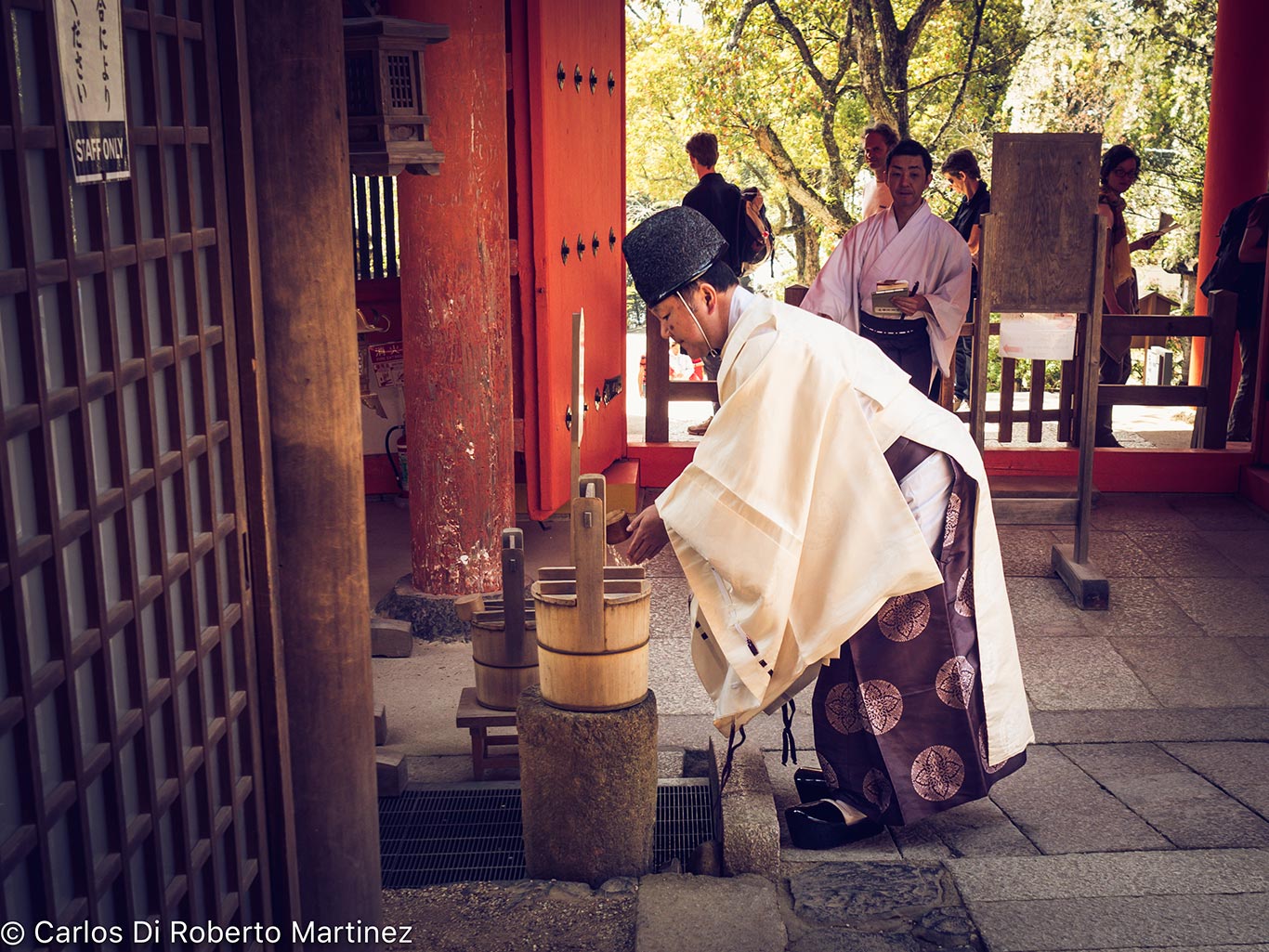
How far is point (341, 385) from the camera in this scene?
8.32 ft

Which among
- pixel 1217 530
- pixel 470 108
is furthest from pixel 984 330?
pixel 470 108

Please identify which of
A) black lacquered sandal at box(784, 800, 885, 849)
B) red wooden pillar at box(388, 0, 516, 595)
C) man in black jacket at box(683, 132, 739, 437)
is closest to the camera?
black lacquered sandal at box(784, 800, 885, 849)

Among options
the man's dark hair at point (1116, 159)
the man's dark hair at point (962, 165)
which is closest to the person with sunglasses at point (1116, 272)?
the man's dark hair at point (1116, 159)

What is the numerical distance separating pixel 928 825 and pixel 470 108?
3230mm

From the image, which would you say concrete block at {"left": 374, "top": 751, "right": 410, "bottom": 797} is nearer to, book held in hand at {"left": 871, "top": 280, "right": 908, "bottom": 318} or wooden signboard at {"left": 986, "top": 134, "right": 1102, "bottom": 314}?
wooden signboard at {"left": 986, "top": 134, "right": 1102, "bottom": 314}

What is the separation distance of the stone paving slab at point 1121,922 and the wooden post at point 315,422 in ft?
4.94

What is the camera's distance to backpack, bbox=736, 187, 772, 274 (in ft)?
28.6

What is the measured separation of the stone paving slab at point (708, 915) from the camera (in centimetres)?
295

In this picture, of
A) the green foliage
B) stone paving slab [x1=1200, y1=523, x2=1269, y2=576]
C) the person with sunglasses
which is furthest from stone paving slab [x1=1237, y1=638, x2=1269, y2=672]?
the green foliage

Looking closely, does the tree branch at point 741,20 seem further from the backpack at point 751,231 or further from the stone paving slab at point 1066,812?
the stone paving slab at point 1066,812

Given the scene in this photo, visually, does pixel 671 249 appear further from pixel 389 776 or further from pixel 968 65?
pixel 968 65

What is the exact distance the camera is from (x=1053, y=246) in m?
5.80

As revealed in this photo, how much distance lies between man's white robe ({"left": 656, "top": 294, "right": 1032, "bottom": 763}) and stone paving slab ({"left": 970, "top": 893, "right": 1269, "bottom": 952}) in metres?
0.80

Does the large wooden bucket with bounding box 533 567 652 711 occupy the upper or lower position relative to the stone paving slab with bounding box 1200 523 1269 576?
upper
